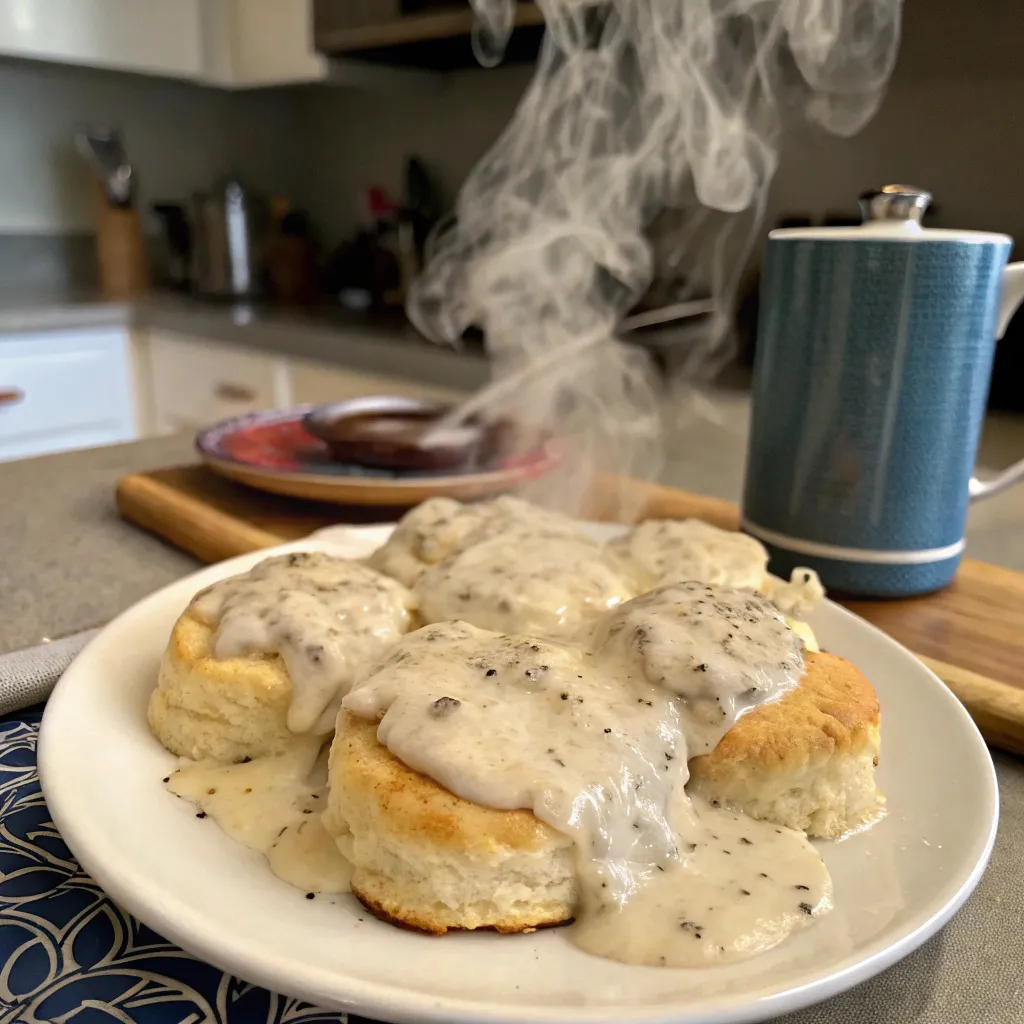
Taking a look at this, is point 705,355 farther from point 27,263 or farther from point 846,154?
point 27,263

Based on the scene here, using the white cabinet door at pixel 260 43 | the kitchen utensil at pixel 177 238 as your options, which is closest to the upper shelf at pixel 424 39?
the white cabinet door at pixel 260 43

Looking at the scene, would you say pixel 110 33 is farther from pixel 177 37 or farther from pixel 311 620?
pixel 311 620

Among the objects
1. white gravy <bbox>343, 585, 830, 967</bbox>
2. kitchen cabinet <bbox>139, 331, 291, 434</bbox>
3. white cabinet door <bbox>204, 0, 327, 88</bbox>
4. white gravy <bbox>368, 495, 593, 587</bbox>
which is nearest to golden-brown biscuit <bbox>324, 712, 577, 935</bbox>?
white gravy <bbox>343, 585, 830, 967</bbox>

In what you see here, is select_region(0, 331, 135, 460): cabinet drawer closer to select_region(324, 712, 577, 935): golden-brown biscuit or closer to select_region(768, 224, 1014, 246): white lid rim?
select_region(768, 224, 1014, 246): white lid rim

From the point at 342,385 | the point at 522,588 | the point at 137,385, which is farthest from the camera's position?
the point at 137,385

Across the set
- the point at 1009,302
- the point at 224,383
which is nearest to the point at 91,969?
the point at 1009,302

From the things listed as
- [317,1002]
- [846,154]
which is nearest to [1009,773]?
[317,1002]

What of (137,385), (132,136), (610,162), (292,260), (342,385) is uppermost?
(132,136)
